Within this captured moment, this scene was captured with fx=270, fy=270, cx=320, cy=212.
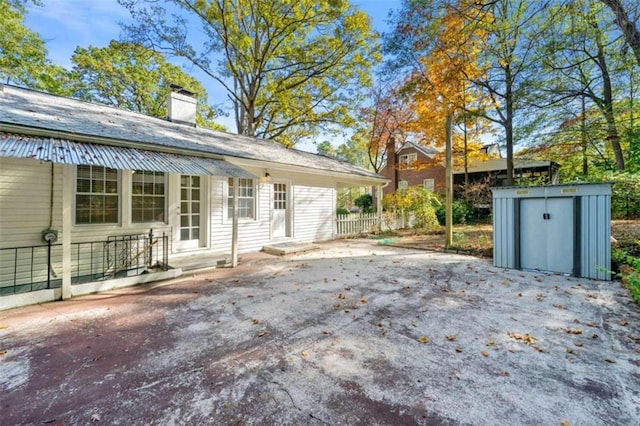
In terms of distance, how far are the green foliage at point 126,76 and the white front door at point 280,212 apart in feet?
34.3

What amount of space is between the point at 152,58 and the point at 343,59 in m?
12.0

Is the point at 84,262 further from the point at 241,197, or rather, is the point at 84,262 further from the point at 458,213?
the point at 458,213

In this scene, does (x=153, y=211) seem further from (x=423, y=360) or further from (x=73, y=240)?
(x=423, y=360)

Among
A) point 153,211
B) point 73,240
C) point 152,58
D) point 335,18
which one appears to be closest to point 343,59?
point 335,18

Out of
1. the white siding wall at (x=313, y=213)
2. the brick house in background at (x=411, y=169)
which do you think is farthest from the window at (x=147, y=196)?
the brick house in background at (x=411, y=169)

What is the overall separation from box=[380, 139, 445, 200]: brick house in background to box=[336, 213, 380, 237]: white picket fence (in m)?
11.7

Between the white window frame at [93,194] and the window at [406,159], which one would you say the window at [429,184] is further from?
the white window frame at [93,194]

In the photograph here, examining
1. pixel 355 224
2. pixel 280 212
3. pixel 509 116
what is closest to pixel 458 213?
pixel 509 116

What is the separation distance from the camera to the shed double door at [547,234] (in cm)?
568

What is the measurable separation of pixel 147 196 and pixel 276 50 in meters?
13.2

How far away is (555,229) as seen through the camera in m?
5.82

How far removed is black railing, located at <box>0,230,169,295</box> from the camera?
16.0 ft

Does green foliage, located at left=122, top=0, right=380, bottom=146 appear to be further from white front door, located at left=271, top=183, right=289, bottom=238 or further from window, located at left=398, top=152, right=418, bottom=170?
white front door, located at left=271, top=183, right=289, bottom=238

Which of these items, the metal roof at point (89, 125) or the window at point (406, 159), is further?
the window at point (406, 159)
